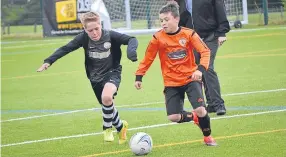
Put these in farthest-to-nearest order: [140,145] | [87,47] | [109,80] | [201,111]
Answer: [87,47]
[109,80]
[201,111]
[140,145]

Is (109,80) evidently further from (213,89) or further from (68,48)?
(213,89)

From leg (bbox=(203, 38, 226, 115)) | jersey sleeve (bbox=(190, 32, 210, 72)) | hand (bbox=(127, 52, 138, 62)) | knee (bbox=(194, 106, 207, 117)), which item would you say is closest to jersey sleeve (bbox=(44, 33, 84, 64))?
hand (bbox=(127, 52, 138, 62))

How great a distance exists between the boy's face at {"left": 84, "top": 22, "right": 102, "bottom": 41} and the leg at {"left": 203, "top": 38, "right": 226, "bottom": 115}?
2.52m

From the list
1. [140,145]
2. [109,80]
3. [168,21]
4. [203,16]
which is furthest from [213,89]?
[140,145]

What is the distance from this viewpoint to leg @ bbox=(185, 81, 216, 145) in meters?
9.49

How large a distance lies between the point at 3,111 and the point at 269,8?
27.4 metres

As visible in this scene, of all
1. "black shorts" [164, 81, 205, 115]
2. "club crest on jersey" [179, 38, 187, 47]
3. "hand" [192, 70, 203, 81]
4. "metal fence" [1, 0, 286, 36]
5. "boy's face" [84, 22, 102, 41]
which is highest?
"boy's face" [84, 22, 102, 41]

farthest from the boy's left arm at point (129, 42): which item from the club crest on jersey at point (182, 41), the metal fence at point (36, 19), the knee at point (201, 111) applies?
the metal fence at point (36, 19)

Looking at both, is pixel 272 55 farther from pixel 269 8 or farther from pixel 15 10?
pixel 15 10

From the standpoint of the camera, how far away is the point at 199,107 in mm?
9602

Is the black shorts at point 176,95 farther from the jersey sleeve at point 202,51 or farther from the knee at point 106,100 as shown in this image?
the knee at point 106,100

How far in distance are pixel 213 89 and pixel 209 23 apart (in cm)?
107

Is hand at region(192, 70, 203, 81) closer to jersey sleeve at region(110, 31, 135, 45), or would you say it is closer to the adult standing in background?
jersey sleeve at region(110, 31, 135, 45)

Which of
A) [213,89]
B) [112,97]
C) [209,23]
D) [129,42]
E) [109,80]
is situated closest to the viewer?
[129,42]
